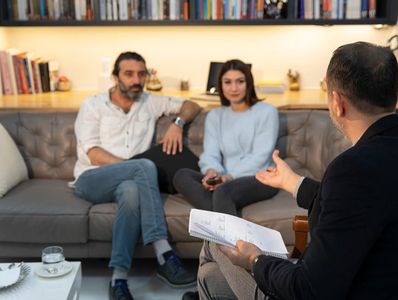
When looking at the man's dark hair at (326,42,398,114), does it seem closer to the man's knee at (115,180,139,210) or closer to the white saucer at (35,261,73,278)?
the white saucer at (35,261,73,278)

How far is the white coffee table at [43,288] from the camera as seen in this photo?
1891mm

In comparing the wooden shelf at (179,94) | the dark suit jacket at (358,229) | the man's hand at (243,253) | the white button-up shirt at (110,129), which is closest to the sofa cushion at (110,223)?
the white button-up shirt at (110,129)

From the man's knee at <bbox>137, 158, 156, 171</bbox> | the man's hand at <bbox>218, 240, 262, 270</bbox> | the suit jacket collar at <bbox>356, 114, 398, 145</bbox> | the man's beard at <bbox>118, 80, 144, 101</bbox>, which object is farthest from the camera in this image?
the man's beard at <bbox>118, 80, 144, 101</bbox>

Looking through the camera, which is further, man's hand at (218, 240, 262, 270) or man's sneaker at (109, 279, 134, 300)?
man's sneaker at (109, 279, 134, 300)

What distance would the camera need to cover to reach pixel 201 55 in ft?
13.5

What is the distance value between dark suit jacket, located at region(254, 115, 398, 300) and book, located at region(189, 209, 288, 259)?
0.36 metres

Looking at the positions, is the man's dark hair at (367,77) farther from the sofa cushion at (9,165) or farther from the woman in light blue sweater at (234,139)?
the sofa cushion at (9,165)

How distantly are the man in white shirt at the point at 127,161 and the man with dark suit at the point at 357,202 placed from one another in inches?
50.3

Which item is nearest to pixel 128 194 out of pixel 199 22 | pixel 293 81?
pixel 199 22

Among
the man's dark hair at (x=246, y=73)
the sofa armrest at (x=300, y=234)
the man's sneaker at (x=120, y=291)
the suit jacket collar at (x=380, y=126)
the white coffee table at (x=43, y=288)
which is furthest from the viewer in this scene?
the man's dark hair at (x=246, y=73)

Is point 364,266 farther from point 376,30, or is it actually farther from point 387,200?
point 376,30

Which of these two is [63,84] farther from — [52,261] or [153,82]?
[52,261]

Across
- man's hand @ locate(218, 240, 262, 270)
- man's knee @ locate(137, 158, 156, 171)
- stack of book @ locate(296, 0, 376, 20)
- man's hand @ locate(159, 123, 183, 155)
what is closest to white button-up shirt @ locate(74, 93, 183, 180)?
man's hand @ locate(159, 123, 183, 155)

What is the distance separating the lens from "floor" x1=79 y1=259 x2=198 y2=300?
2650 mm
